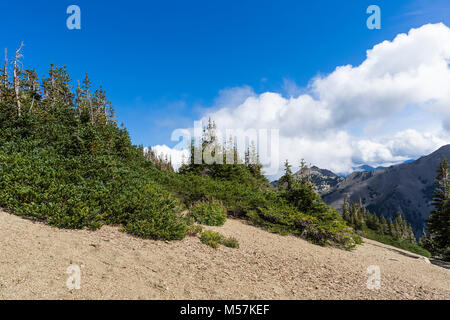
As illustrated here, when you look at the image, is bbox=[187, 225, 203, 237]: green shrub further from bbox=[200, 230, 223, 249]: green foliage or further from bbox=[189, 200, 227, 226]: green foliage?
bbox=[189, 200, 227, 226]: green foliage

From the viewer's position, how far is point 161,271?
559 cm

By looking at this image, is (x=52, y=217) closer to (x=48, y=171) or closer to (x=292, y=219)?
(x=48, y=171)

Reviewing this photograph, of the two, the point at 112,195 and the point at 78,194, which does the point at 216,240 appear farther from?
the point at 78,194

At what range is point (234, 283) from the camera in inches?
220

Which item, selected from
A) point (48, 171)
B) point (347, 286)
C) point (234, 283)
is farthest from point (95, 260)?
point (347, 286)

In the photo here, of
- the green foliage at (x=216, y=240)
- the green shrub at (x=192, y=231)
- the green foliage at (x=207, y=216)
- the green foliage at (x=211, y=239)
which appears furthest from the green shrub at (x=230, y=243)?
the green foliage at (x=207, y=216)

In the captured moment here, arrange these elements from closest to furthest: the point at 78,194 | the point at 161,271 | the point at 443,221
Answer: the point at 161,271
the point at 78,194
the point at 443,221

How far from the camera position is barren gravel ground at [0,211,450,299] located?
4.37m

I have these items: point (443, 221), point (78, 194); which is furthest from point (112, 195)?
point (443, 221)

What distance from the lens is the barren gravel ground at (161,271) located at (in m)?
4.37

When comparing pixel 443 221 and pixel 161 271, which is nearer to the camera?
pixel 161 271

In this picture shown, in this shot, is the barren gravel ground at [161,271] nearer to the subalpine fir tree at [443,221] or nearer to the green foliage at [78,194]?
the green foliage at [78,194]
